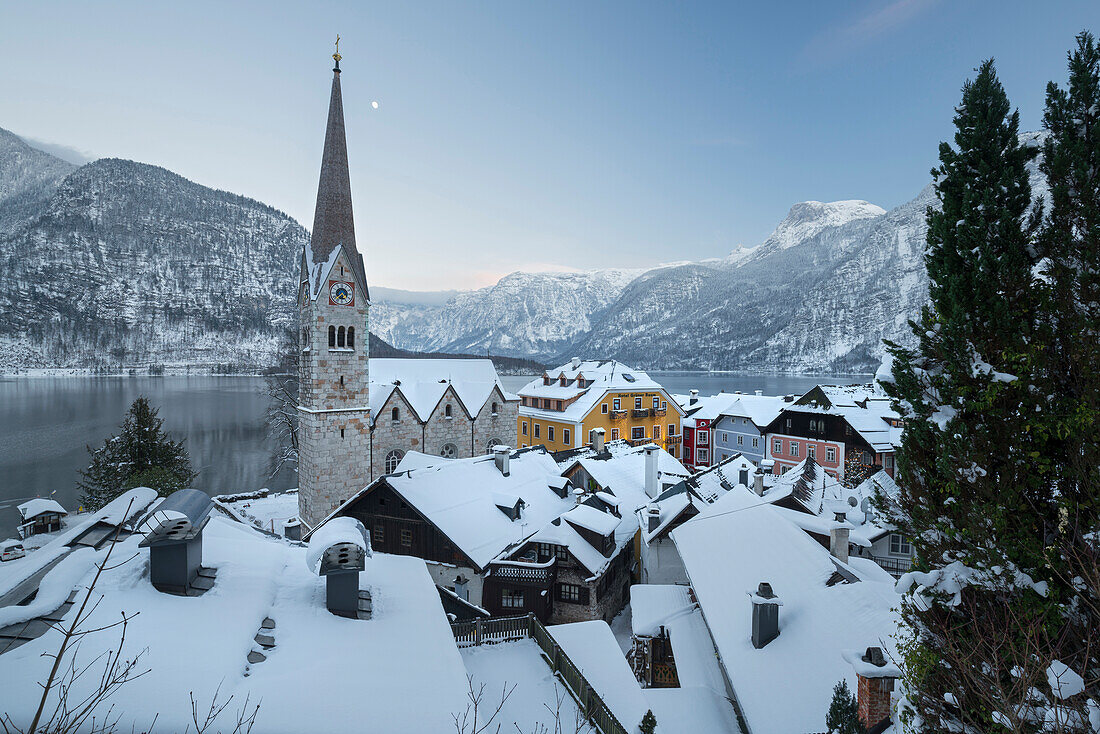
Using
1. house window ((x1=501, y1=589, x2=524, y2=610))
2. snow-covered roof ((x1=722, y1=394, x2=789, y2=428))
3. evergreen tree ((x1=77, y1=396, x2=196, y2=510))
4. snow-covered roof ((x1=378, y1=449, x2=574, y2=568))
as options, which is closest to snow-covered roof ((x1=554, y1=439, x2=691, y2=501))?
snow-covered roof ((x1=378, y1=449, x2=574, y2=568))

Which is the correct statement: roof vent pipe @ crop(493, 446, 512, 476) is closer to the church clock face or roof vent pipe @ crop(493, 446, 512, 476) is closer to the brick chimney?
the church clock face

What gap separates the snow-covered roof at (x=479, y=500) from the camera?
20859 millimetres

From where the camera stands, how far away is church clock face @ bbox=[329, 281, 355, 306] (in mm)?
27844

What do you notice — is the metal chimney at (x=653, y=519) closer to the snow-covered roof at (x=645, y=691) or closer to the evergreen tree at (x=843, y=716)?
the snow-covered roof at (x=645, y=691)

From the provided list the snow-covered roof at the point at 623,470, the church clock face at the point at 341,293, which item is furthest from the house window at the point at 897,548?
the church clock face at the point at 341,293

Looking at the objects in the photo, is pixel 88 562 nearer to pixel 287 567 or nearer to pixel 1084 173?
pixel 287 567

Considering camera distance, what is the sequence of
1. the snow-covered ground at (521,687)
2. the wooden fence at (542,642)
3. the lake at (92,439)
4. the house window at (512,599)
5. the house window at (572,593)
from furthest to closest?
the lake at (92,439) → the house window at (572,593) → the house window at (512,599) → the wooden fence at (542,642) → the snow-covered ground at (521,687)

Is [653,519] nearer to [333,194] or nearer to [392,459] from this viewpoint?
[392,459]

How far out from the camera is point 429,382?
37.7m

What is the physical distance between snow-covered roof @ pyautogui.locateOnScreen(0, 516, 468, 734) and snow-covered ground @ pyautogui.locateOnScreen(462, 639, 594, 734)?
2076mm

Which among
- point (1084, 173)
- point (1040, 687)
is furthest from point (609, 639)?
point (1084, 173)

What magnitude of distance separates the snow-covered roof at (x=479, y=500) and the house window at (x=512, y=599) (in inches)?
59.5

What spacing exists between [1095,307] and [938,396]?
164 centimetres

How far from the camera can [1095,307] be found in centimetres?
520
